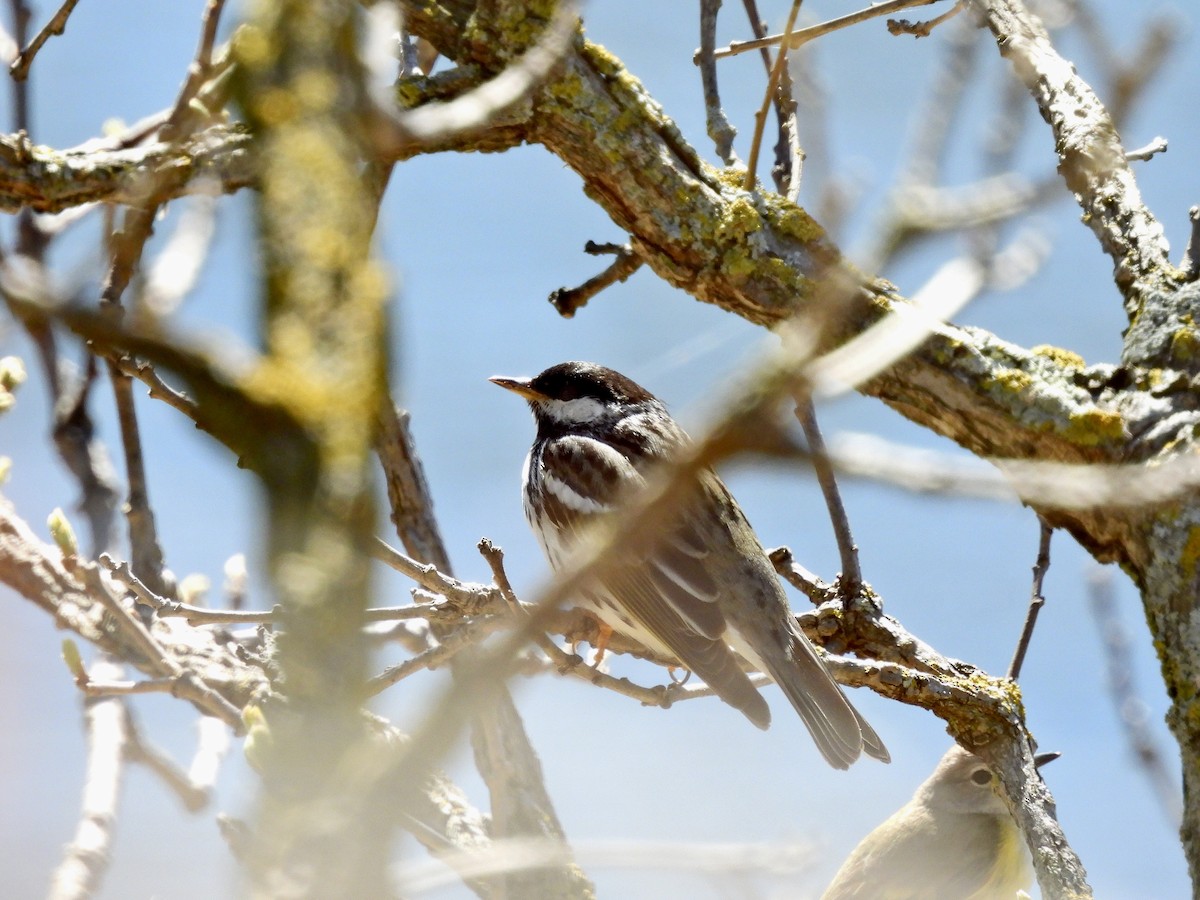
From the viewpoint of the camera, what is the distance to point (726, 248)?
4.24 m

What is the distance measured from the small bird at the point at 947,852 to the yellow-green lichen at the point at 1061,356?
7.85ft

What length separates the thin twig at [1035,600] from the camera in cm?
396

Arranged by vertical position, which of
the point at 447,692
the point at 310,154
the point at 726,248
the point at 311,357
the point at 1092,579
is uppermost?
the point at 726,248

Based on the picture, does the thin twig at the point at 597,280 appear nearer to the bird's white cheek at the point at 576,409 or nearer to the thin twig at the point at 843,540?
the bird's white cheek at the point at 576,409

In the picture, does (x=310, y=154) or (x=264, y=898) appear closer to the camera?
(x=264, y=898)

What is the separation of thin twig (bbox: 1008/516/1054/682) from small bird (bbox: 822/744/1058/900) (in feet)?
5.84

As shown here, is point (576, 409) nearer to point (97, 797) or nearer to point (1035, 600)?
point (1035, 600)

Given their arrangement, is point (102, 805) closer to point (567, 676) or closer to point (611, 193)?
point (567, 676)

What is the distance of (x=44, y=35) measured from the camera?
4.08 m

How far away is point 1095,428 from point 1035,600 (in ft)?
2.16

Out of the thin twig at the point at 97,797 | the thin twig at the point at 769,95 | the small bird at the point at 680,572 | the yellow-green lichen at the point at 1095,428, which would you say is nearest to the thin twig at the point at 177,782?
the thin twig at the point at 97,797

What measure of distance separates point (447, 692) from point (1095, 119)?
12.2ft

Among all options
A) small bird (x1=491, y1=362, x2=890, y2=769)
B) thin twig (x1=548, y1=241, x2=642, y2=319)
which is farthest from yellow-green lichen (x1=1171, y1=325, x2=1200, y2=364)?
thin twig (x1=548, y1=241, x2=642, y2=319)

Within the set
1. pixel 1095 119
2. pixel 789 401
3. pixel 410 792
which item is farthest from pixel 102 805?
pixel 1095 119
